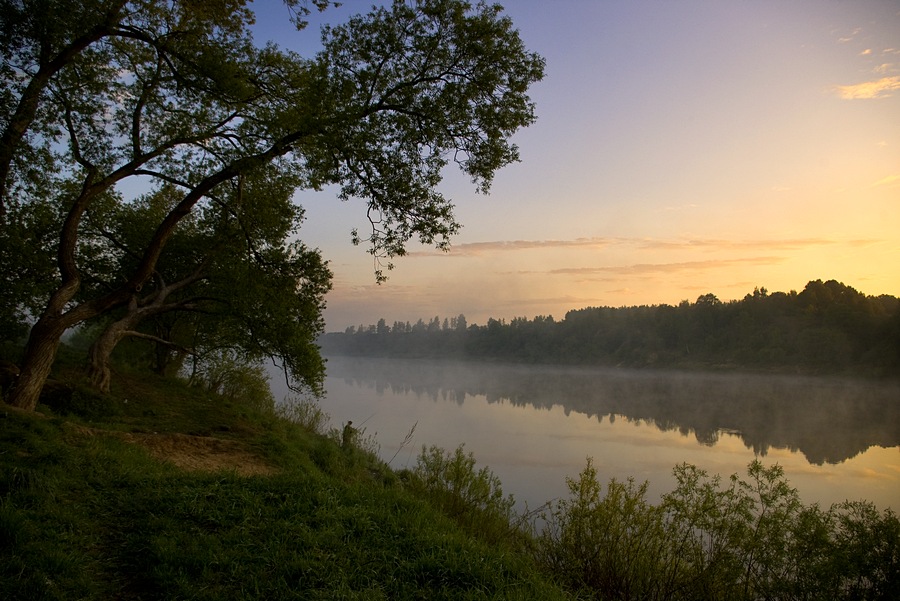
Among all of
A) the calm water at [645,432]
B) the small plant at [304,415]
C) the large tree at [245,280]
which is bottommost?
the calm water at [645,432]

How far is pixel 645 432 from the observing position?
25.0 m

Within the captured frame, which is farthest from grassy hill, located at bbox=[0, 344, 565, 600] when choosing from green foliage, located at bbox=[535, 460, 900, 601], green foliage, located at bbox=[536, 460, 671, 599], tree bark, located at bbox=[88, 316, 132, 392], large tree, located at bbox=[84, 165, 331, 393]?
large tree, located at bbox=[84, 165, 331, 393]

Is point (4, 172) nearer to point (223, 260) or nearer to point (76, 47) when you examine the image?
point (76, 47)

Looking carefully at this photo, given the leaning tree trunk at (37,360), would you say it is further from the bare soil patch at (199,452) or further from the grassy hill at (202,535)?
the bare soil patch at (199,452)

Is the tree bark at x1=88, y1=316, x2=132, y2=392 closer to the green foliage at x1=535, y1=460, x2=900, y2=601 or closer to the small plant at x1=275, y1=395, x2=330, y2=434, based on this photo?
the small plant at x1=275, y1=395, x2=330, y2=434

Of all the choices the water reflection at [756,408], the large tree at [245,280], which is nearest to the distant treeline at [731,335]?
the water reflection at [756,408]

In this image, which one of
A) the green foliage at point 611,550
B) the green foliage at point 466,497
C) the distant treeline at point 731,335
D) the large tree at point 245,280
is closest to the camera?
the green foliage at point 611,550

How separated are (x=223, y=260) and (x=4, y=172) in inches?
181

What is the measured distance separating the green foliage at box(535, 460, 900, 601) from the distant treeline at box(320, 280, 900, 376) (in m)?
41.1

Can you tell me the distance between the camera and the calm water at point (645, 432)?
53.4 ft

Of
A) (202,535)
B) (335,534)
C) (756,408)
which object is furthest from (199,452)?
(756,408)

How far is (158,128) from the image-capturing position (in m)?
11.0

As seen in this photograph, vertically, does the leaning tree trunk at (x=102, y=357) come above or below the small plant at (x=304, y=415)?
above

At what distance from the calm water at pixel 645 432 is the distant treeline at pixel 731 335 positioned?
16993 millimetres
